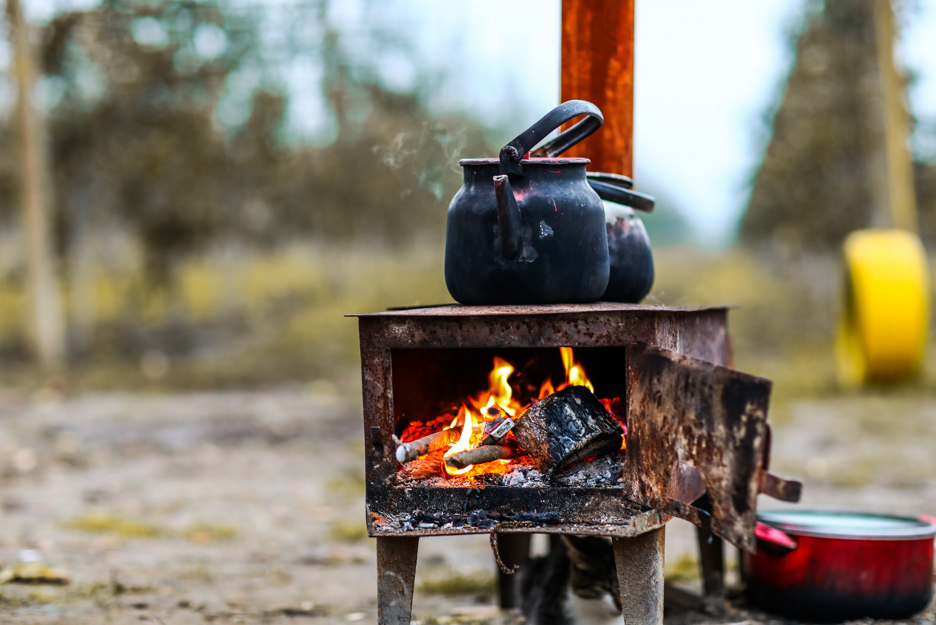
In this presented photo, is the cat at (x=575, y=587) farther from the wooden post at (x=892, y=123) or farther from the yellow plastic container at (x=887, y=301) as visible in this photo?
the wooden post at (x=892, y=123)

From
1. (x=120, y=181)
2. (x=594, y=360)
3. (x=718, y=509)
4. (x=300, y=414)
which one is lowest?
(x=300, y=414)

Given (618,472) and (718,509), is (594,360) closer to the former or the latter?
(618,472)

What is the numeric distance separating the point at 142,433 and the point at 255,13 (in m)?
10.3

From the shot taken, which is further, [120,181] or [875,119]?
[875,119]

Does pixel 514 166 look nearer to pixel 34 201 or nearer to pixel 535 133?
pixel 535 133

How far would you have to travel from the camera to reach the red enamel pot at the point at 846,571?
9.25 ft

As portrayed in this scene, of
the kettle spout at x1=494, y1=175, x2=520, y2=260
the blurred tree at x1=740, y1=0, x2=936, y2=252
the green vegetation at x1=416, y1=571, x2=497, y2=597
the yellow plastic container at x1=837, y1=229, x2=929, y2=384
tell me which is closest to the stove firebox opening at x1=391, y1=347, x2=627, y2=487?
the kettle spout at x1=494, y1=175, x2=520, y2=260

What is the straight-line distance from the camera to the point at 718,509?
2.20m

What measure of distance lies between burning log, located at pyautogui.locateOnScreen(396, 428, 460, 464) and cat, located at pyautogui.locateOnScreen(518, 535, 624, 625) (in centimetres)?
67

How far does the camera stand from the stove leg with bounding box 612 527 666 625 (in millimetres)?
2320

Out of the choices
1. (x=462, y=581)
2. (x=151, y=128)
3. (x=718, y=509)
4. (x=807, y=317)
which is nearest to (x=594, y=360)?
(x=718, y=509)

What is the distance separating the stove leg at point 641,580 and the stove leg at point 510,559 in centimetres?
98

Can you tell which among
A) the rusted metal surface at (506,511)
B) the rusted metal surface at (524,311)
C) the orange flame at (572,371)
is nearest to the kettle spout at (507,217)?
the rusted metal surface at (524,311)

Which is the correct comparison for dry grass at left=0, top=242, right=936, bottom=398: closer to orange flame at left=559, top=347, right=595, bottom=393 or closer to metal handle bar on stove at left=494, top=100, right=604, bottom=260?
orange flame at left=559, top=347, right=595, bottom=393
